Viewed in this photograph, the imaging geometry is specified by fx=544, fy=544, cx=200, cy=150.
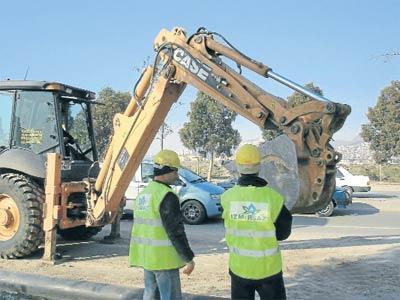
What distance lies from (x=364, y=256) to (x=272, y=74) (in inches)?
180

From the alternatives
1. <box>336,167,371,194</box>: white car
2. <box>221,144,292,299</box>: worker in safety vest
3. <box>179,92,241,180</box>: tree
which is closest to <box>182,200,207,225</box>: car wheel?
<box>221,144,292,299</box>: worker in safety vest

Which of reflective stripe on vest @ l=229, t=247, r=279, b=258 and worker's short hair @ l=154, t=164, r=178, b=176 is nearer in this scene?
reflective stripe on vest @ l=229, t=247, r=279, b=258

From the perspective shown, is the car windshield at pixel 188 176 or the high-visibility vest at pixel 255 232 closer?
the high-visibility vest at pixel 255 232

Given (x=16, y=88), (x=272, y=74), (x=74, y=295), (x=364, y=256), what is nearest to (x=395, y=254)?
(x=364, y=256)

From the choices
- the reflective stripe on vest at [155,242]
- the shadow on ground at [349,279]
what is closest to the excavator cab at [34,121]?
the shadow on ground at [349,279]

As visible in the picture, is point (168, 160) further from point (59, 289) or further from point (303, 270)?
point (303, 270)

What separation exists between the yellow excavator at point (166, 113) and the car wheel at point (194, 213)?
17.4ft

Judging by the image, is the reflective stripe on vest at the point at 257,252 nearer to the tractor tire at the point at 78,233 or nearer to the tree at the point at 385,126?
the tractor tire at the point at 78,233

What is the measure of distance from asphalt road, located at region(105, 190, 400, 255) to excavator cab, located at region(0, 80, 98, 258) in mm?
2898

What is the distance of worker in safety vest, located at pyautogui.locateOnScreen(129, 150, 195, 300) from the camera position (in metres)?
4.90

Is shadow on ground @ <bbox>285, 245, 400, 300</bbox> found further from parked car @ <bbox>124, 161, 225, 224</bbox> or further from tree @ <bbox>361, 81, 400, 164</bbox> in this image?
tree @ <bbox>361, 81, 400, 164</bbox>

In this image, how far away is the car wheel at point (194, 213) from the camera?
50.9 ft

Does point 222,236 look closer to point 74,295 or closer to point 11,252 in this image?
point 11,252

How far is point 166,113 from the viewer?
8.84 m
